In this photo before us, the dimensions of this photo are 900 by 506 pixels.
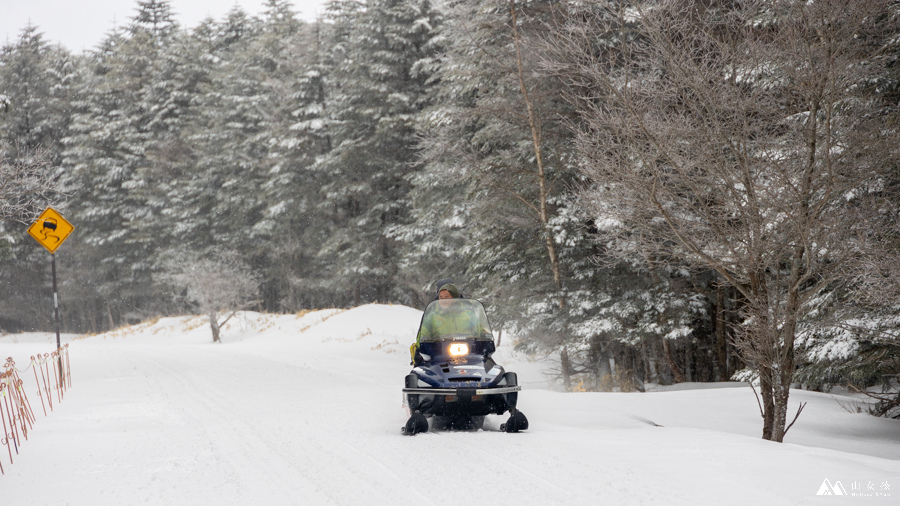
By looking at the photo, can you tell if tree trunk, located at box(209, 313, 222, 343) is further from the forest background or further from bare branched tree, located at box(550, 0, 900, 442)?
bare branched tree, located at box(550, 0, 900, 442)

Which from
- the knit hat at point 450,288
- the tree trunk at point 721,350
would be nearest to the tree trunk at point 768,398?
the knit hat at point 450,288

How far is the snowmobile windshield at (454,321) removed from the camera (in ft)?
31.2

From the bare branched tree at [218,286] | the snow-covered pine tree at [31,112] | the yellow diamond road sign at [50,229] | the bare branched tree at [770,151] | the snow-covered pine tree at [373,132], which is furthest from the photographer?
the snow-covered pine tree at [31,112]

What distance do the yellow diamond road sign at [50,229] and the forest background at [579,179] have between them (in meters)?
0.59

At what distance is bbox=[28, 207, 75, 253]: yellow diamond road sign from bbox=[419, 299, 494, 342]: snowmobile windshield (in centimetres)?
850

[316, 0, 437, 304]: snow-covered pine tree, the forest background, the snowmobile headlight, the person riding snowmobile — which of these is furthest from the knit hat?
[316, 0, 437, 304]: snow-covered pine tree

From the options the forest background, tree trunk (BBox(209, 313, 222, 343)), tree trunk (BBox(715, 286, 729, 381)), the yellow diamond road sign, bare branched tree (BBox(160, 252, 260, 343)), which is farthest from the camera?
bare branched tree (BBox(160, 252, 260, 343))

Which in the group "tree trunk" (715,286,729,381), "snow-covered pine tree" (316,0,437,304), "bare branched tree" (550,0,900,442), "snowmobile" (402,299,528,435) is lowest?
"tree trunk" (715,286,729,381)

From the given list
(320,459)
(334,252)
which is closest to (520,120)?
(320,459)

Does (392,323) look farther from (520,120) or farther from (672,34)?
(672,34)

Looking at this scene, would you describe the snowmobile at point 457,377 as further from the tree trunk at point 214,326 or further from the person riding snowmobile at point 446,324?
the tree trunk at point 214,326

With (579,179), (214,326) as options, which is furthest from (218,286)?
(579,179)

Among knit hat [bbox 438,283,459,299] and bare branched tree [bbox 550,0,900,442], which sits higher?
bare branched tree [bbox 550,0,900,442]

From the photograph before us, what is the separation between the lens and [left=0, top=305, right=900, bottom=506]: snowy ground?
5.72 metres
